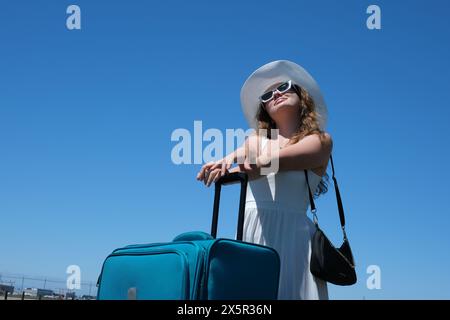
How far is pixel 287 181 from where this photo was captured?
104 inches

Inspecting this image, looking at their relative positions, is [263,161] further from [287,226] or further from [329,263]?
[329,263]

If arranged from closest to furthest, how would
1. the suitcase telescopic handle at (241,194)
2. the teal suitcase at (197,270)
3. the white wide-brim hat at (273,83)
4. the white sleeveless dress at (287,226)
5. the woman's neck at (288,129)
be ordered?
1. the teal suitcase at (197,270)
2. the suitcase telescopic handle at (241,194)
3. the white sleeveless dress at (287,226)
4. the woman's neck at (288,129)
5. the white wide-brim hat at (273,83)

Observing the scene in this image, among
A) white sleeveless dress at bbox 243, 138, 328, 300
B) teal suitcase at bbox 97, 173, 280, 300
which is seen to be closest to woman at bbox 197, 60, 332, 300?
white sleeveless dress at bbox 243, 138, 328, 300

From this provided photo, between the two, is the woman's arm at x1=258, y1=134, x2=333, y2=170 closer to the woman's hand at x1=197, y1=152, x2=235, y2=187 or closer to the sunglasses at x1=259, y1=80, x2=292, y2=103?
the woman's hand at x1=197, y1=152, x2=235, y2=187

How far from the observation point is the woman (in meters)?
2.50

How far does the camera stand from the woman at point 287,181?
2498mm

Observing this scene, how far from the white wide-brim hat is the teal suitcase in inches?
37.9

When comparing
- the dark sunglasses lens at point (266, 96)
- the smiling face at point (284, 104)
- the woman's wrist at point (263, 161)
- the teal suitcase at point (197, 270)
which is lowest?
the teal suitcase at point (197, 270)

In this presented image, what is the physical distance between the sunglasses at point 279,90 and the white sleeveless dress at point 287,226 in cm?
58

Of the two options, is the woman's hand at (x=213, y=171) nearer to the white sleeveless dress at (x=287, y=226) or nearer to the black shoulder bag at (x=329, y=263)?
the white sleeveless dress at (x=287, y=226)

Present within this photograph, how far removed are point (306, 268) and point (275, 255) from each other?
33 centimetres

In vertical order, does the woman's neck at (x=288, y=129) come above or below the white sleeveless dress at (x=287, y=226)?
above

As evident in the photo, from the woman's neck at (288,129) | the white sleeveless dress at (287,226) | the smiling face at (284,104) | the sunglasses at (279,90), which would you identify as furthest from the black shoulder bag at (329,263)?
the sunglasses at (279,90)

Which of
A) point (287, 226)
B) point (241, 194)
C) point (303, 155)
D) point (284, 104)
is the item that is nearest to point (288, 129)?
point (284, 104)
